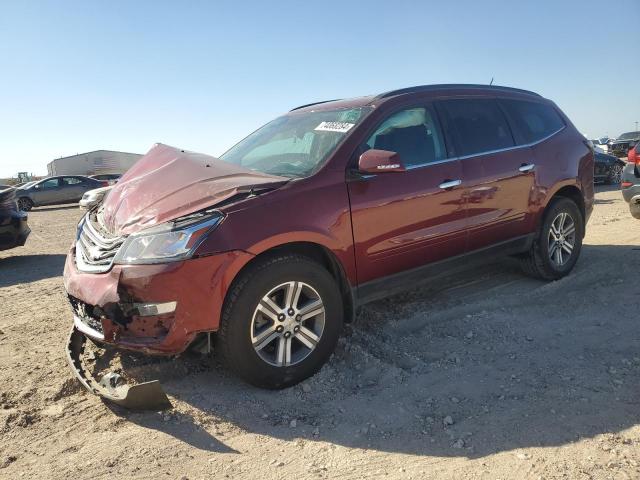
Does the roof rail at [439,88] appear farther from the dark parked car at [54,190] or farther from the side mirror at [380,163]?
the dark parked car at [54,190]

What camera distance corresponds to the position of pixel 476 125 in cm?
455

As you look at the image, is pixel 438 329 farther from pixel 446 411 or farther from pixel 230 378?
pixel 230 378

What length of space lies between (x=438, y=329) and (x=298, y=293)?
139 centimetres

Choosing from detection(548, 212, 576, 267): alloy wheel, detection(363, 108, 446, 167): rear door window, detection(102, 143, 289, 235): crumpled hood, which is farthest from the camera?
detection(548, 212, 576, 267): alloy wheel

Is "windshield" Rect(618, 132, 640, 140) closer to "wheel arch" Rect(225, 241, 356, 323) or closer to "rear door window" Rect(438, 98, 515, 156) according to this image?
"rear door window" Rect(438, 98, 515, 156)

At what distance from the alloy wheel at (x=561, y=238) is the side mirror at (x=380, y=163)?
2435 millimetres

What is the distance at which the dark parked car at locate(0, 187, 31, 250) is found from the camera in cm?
829

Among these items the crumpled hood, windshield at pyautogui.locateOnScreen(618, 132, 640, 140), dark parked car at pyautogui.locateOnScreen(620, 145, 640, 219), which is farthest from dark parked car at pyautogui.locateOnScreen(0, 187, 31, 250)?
windshield at pyautogui.locateOnScreen(618, 132, 640, 140)

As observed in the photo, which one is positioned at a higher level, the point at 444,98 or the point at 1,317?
the point at 444,98

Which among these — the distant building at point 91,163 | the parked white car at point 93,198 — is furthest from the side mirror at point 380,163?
the distant building at point 91,163

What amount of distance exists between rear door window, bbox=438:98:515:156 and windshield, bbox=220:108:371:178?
2.99 feet

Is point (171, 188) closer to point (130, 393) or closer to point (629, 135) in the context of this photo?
point (130, 393)

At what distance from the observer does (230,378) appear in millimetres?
3424

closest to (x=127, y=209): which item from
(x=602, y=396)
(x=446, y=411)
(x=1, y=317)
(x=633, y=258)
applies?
(x=446, y=411)
